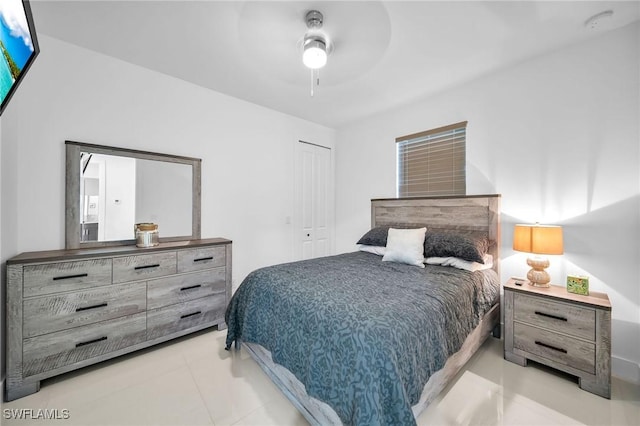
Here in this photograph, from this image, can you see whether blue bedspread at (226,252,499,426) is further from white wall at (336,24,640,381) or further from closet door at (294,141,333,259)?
closet door at (294,141,333,259)

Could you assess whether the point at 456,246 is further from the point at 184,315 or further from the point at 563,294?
the point at 184,315

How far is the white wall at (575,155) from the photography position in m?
1.89

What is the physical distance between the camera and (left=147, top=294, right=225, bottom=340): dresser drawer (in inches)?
87.1

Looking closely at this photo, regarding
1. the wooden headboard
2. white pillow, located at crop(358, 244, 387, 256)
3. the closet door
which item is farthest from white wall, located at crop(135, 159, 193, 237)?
the wooden headboard

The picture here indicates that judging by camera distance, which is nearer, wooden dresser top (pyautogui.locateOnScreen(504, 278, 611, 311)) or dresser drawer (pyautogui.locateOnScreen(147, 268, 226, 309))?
wooden dresser top (pyautogui.locateOnScreen(504, 278, 611, 311))

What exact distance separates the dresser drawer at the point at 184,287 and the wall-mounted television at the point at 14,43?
5.14 ft

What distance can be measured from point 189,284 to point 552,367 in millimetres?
3129

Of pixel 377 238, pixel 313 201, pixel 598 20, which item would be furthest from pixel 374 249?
pixel 598 20

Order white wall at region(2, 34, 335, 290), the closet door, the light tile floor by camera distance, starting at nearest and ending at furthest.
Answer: the light tile floor < white wall at region(2, 34, 335, 290) < the closet door

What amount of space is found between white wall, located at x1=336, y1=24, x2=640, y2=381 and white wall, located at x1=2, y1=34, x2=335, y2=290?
2369 mm

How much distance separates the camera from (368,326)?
121cm

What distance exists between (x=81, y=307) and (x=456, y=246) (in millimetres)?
3112

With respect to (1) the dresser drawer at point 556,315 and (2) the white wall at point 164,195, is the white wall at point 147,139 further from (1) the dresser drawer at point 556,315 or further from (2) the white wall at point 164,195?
(1) the dresser drawer at point 556,315

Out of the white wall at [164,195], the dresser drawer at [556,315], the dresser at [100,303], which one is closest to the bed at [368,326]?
the dresser drawer at [556,315]
